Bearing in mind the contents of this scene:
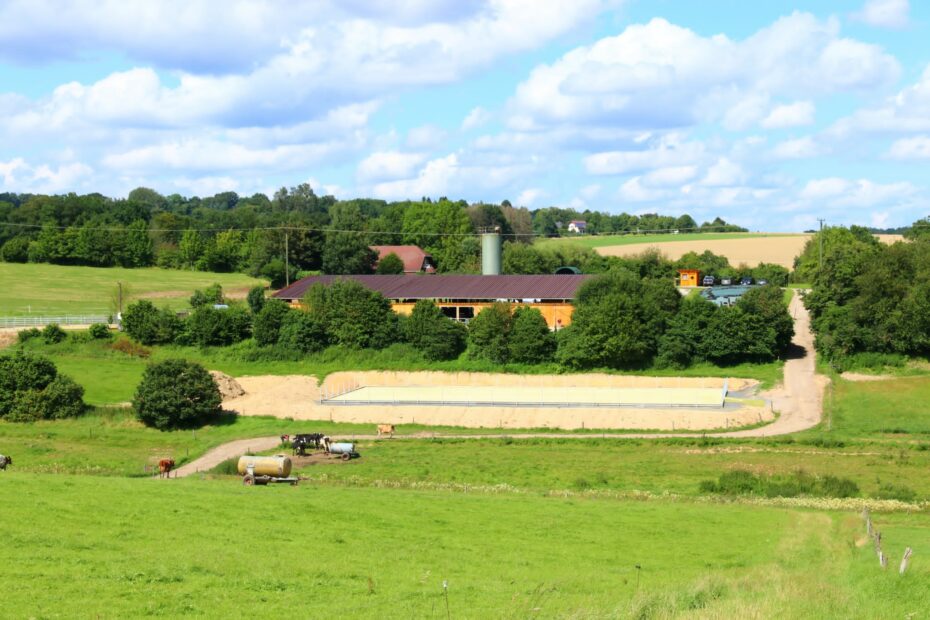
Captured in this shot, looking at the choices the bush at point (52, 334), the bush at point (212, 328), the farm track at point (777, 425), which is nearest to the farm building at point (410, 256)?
the bush at point (212, 328)

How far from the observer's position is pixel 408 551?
2438cm

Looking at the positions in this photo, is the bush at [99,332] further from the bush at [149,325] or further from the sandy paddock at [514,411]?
the sandy paddock at [514,411]

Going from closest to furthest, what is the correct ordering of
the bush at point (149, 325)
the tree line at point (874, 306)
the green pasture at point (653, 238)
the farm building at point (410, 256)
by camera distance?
1. the tree line at point (874, 306)
2. the bush at point (149, 325)
3. the farm building at point (410, 256)
4. the green pasture at point (653, 238)

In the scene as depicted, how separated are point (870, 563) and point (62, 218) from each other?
14691cm

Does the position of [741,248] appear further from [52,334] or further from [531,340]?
[52,334]

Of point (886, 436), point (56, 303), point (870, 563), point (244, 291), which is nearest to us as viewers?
point (870, 563)

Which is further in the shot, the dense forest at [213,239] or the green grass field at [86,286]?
the dense forest at [213,239]

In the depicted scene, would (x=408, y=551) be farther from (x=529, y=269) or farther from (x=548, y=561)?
(x=529, y=269)

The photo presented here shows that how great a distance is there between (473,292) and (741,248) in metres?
86.1

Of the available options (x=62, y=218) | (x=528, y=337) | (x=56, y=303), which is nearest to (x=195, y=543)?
(x=528, y=337)

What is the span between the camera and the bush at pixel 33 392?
58062 millimetres

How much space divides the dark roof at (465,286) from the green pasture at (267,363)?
10628 millimetres

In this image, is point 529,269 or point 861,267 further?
point 529,269

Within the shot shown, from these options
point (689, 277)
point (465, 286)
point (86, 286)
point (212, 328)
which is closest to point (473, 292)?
point (465, 286)
